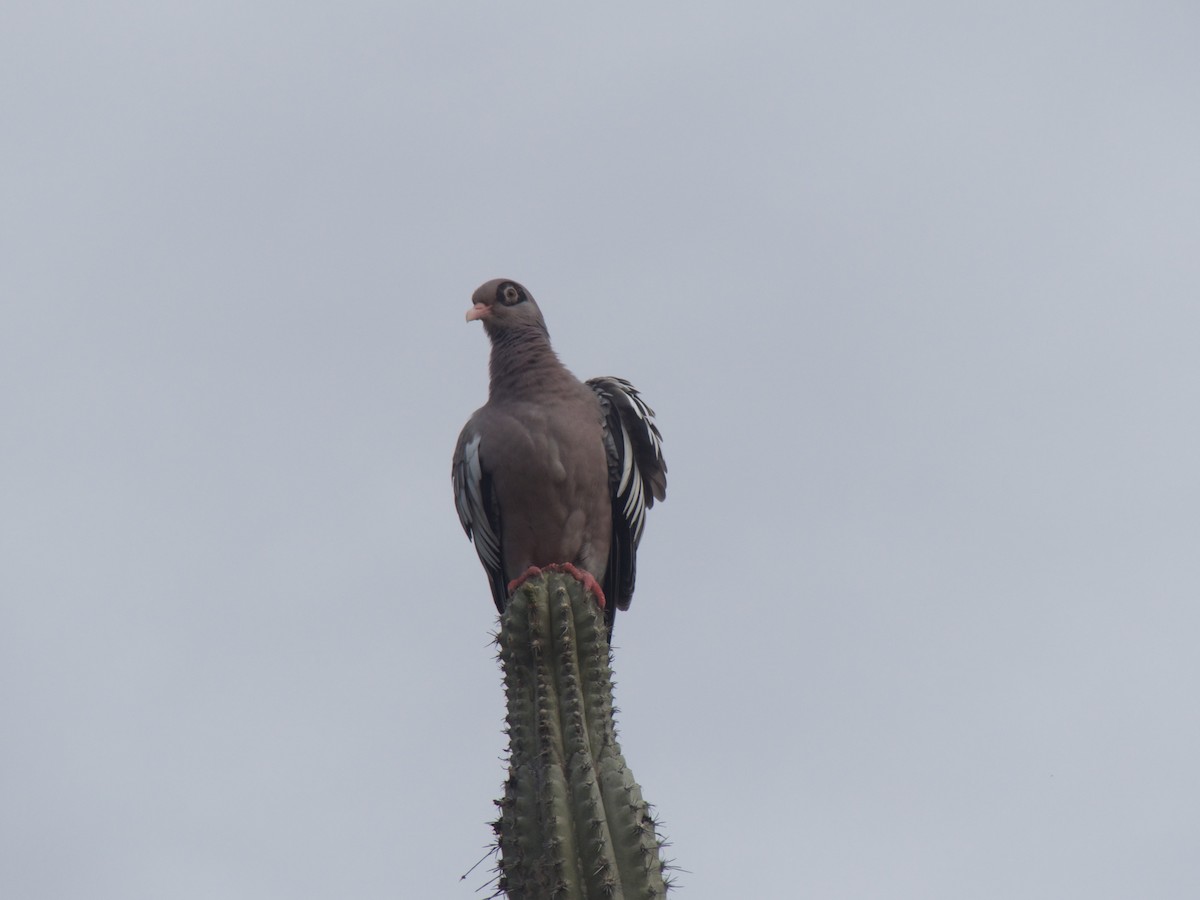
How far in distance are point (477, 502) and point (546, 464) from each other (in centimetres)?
64

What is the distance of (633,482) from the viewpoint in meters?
8.24

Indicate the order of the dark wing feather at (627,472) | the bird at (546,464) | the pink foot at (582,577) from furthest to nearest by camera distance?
the dark wing feather at (627,472) → the bird at (546,464) → the pink foot at (582,577)

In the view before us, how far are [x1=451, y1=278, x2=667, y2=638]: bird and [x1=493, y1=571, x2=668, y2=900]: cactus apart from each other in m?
1.61

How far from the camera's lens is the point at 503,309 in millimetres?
8453

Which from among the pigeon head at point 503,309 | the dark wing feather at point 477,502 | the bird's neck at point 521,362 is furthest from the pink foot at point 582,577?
the pigeon head at point 503,309

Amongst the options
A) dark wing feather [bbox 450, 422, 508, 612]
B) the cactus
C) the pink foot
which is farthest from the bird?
the cactus

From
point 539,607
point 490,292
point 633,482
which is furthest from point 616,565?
point 539,607

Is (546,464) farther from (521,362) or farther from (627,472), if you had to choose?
(521,362)

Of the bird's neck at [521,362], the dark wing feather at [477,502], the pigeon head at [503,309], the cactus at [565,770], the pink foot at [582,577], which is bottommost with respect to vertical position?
the cactus at [565,770]

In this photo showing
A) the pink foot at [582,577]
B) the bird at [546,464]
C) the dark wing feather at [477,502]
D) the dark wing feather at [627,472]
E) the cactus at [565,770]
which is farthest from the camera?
the dark wing feather at [627,472]

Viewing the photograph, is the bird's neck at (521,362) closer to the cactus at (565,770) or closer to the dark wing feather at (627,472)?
the dark wing feather at (627,472)

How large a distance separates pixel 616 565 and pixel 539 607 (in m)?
2.51

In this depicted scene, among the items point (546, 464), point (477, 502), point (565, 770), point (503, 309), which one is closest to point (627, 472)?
point (546, 464)

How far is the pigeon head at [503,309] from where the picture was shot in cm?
841
